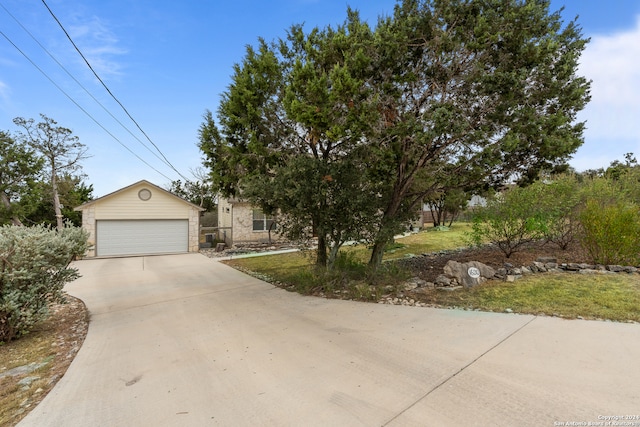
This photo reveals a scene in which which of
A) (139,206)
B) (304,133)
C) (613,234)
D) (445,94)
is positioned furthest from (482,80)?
(139,206)

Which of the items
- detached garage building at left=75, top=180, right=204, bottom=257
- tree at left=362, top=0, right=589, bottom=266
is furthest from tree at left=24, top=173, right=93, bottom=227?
tree at left=362, top=0, right=589, bottom=266

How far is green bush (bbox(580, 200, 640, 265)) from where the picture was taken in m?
6.63

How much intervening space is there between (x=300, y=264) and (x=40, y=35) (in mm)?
9414

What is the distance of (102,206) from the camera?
14000 mm

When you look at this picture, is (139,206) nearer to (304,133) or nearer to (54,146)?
(54,146)

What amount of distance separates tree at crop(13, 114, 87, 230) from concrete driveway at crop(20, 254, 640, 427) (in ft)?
61.2

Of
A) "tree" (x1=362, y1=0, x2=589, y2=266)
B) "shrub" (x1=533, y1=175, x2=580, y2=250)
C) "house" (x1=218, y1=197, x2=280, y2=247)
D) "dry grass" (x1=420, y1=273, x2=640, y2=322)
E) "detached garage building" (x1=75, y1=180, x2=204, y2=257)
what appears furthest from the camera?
"house" (x1=218, y1=197, x2=280, y2=247)

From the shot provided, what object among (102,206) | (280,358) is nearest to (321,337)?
(280,358)

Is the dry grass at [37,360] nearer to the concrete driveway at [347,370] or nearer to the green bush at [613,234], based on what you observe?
the concrete driveway at [347,370]

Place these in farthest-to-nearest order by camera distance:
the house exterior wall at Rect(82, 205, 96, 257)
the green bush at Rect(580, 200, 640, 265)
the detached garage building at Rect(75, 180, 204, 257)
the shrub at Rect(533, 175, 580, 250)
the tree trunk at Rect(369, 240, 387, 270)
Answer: the detached garage building at Rect(75, 180, 204, 257)
the house exterior wall at Rect(82, 205, 96, 257)
the shrub at Rect(533, 175, 580, 250)
the tree trunk at Rect(369, 240, 387, 270)
the green bush at Rect(580, 200, 640, 265)

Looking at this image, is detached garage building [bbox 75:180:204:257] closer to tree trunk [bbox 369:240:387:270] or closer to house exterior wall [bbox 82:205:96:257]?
house exterior wall [bbox 82:205:96:257]

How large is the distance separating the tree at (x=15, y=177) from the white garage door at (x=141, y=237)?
26.3 feet

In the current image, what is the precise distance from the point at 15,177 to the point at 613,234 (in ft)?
89.5

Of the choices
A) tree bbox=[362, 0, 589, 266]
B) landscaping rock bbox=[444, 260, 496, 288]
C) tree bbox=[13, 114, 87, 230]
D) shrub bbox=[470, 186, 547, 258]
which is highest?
tree bbox=[13, 114, 87, 230]
